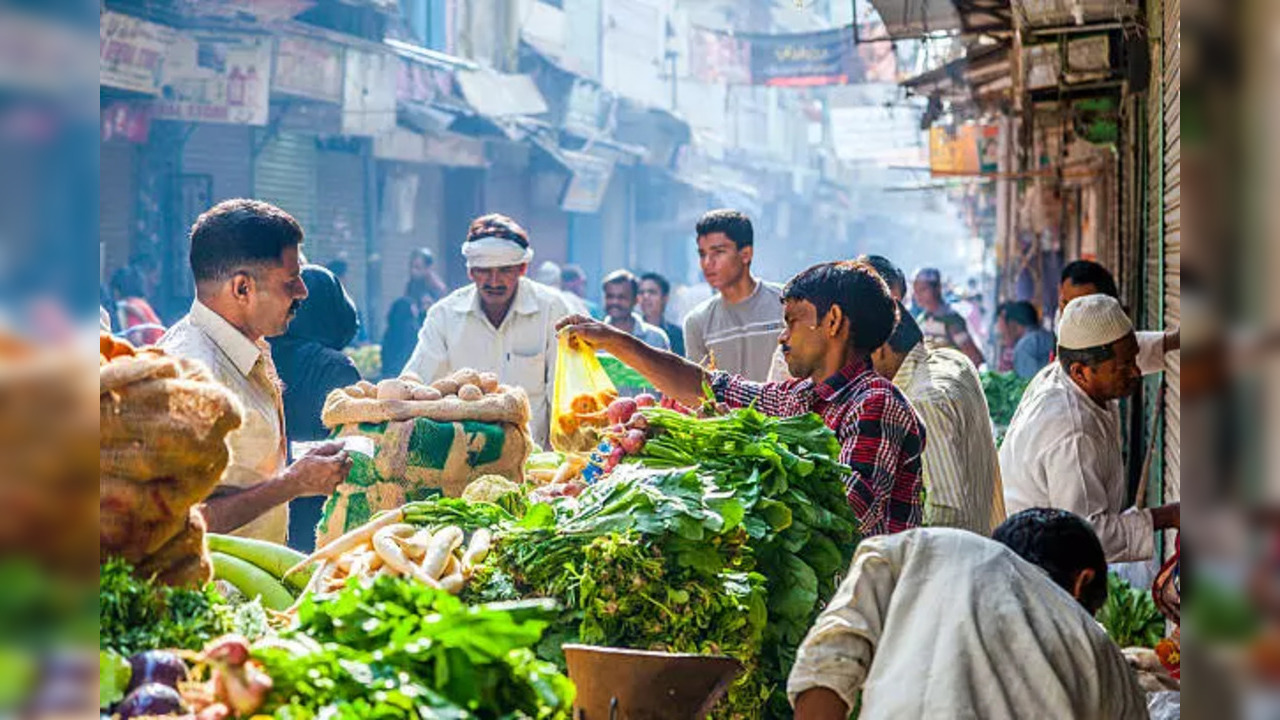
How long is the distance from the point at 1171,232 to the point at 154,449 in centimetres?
626

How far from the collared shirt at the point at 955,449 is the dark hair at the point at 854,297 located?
2.57 ft

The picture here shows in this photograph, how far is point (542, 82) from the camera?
96.3 ft

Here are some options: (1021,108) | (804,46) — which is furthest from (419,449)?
(804,46)

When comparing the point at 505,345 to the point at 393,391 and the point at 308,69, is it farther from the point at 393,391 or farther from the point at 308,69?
the point at 308,69

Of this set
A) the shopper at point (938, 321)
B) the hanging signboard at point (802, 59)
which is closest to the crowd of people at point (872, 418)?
the shopper at point (938, 321)

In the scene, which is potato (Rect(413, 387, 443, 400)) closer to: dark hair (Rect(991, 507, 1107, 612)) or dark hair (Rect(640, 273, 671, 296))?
dark hair (Rect(991, 507, 1107, 612))

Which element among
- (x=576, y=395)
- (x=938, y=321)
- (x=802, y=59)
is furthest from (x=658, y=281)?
(x=802, y=59)

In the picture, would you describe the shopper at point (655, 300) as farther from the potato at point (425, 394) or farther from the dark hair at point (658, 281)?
the potato at point (425, 394)

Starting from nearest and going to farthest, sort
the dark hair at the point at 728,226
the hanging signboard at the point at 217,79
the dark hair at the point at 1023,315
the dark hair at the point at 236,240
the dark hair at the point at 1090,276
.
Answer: the dark hair at the point at 236,240
the dark hair at the point at 728,226
the dark hair at the point at 1090,276
the dark hair at the point at 1023,315
the hanging signboard at the point at 217,79

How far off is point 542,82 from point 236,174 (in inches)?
424

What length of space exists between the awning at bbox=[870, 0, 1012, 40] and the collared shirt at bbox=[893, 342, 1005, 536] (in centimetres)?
508

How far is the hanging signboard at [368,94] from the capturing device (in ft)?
66.3

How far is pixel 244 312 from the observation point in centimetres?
477

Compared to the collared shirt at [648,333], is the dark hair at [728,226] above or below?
above
